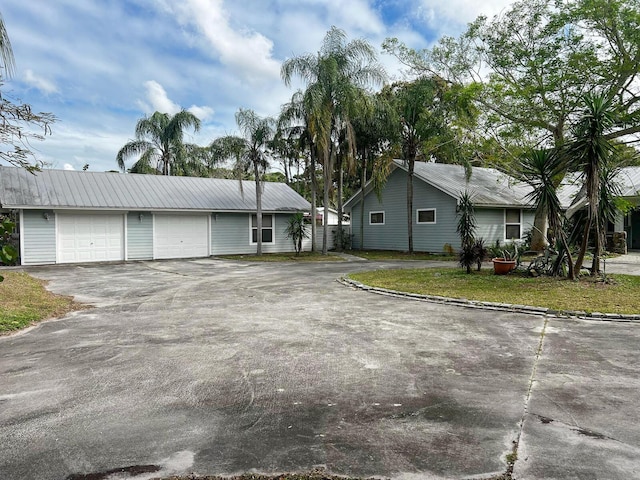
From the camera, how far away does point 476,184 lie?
71.9 feet

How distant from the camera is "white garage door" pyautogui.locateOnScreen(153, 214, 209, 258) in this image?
1955 centimetres

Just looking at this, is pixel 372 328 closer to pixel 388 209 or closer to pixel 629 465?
pixel 629 465

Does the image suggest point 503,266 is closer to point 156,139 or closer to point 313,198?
point 313,198

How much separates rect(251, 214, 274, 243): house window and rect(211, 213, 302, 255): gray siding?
0.21 meters

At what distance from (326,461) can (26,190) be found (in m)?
18.4

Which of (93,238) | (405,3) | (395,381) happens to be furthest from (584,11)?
(93,238)

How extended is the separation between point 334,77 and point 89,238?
38.9ft

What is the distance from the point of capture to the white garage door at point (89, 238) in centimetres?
1731

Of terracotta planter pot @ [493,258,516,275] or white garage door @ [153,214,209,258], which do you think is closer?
terracotta planter pot @ [493,258,516,275]

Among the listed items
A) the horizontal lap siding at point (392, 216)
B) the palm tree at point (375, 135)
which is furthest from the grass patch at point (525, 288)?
the horizontal lap siding at point (392, 216)

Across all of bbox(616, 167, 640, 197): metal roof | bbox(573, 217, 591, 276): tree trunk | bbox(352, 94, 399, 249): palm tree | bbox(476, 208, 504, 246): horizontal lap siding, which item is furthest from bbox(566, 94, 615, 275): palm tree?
bbox(616, 167, 640, 197): metal roof

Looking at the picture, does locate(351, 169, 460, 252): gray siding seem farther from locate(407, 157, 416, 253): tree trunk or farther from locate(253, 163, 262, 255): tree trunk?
locate(253, 163, 262, 255): tree trunk

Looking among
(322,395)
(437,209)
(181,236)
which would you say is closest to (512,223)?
(437,209)

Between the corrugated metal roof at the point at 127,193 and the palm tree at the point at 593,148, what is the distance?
48.1ft
